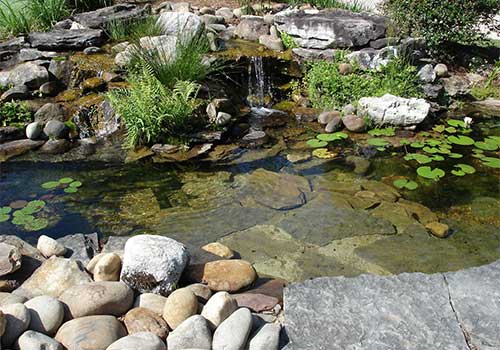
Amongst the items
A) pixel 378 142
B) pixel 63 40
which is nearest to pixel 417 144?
pixel 378 142

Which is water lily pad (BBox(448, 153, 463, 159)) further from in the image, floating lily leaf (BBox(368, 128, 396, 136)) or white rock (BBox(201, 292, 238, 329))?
white rock (BBox(201, 292, 238, 329))

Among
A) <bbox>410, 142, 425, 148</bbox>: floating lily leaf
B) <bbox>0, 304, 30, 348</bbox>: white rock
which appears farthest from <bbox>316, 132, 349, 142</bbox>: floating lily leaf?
<bbox>0, 304, 30, 348</bbox>: white rock

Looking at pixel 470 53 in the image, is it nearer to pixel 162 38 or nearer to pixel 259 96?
pixel 259 96

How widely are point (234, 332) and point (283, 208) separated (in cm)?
227

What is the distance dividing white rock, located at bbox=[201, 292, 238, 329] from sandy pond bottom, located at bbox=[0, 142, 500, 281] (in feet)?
3.42

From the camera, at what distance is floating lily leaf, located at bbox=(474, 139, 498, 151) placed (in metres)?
6.03

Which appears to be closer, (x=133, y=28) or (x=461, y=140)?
(x=461, y=140)

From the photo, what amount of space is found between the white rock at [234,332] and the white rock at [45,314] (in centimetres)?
83

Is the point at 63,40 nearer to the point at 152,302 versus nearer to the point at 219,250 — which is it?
the point at 219,250

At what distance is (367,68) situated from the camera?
7.60m

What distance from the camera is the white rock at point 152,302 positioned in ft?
9.38

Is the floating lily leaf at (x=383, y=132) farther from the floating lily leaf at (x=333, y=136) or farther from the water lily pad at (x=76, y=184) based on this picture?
the water lily pad at (x=76, y=184)

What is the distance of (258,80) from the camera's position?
8031 millimetres

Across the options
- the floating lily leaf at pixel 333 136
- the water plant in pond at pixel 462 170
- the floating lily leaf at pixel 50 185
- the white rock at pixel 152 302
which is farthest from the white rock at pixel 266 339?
the floating lily leaf at pixel 333 136
